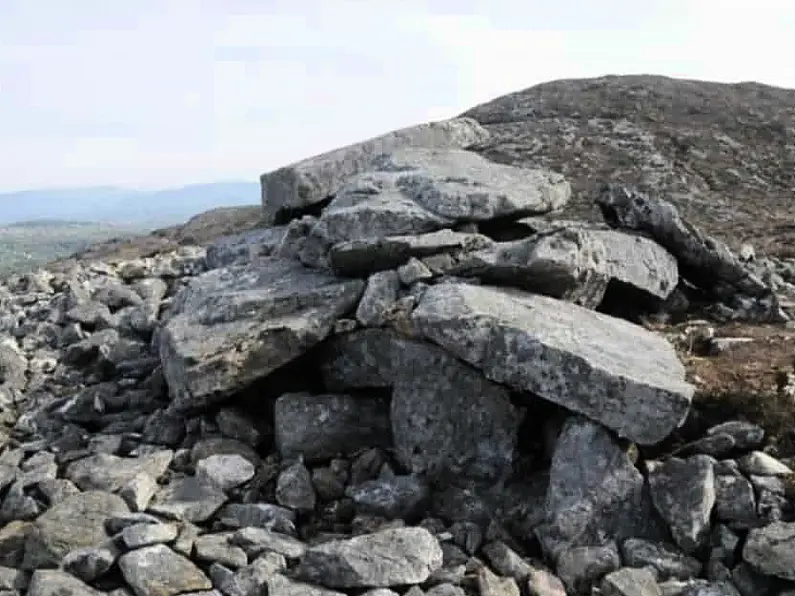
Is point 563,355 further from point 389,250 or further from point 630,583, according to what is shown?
point 389,250

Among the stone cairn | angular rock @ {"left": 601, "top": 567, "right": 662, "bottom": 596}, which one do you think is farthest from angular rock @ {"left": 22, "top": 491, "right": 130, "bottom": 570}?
angular rock @ {"left": 601, "top": 567, "right": 662, "bottom": 596}

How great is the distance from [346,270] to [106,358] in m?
4.53

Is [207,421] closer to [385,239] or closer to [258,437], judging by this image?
[258,437]

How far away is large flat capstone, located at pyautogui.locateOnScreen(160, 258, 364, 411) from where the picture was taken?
10.9 metres

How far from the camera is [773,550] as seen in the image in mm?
8211

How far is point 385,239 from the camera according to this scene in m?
12.2

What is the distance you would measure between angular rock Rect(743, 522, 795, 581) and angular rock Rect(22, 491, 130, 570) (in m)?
6.44

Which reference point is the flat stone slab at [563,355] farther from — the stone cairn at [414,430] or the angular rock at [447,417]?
the angular rock at [447,417]

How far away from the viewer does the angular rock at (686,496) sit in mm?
8789

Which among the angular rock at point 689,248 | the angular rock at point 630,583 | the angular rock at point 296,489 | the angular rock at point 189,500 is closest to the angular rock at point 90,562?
the angular rock at point 189,500

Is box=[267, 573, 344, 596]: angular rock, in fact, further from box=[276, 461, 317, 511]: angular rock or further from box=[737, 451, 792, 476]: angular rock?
box=[737, 451, 792, 476]: angular rock

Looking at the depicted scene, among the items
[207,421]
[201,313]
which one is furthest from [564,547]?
[201,313]

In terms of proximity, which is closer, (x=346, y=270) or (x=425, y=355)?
(x=425, y=355)

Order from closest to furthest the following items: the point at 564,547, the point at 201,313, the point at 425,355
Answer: the point at 564,547 → the point at 425,355 → the point at 201,313
